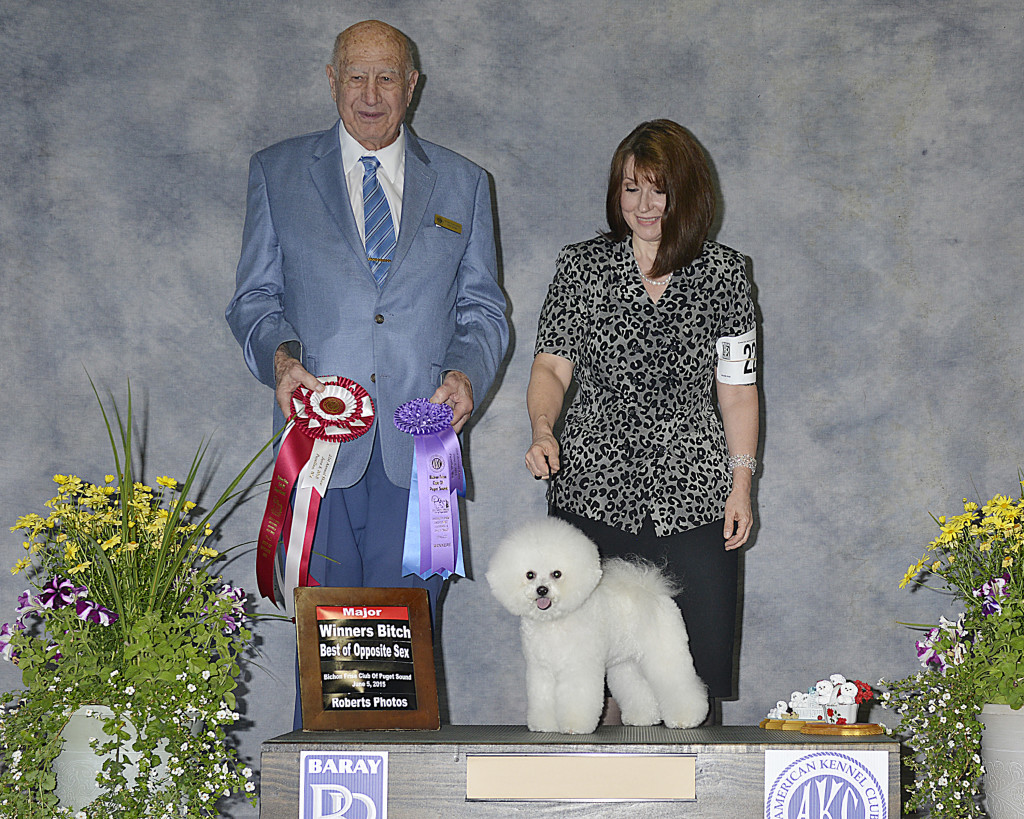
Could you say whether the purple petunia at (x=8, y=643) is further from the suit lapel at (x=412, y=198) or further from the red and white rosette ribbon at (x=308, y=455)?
the suit lapel at (x=412, y=198)

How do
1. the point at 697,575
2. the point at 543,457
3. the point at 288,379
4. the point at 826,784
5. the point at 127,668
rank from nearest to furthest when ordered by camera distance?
the point at 826,784 < the point at 127,668 < the point at 543,457 < the point at 697,575 < the point at 288,379

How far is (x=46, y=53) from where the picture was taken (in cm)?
273

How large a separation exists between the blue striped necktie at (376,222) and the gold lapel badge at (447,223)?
0.29 ft

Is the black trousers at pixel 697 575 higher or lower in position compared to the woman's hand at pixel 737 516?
lower

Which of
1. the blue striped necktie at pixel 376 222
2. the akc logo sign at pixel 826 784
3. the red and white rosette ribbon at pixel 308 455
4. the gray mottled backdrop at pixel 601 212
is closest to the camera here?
the akc logo sign at pixel 826 784

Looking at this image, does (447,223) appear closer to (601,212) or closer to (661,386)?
(661,386)

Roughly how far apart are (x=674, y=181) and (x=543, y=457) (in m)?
0.55

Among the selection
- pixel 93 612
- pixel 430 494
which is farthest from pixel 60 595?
pixel 430 494

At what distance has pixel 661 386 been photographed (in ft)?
6.13

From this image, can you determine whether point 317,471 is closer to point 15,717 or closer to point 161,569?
point 161,569

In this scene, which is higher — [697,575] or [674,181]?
[674,181]

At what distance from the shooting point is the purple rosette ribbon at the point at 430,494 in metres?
1.92

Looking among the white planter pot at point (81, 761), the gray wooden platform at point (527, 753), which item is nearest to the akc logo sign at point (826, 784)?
the gray wooden platform at point (527, 753)

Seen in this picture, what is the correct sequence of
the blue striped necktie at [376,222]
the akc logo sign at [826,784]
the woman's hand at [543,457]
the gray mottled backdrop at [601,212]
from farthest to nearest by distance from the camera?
1. the gray mottled backdrop at [601,212]
2. the blue striped necktie at [376,222]
3. the woman's hand at [543,457]
4. the akc logo sign at [826,784]
